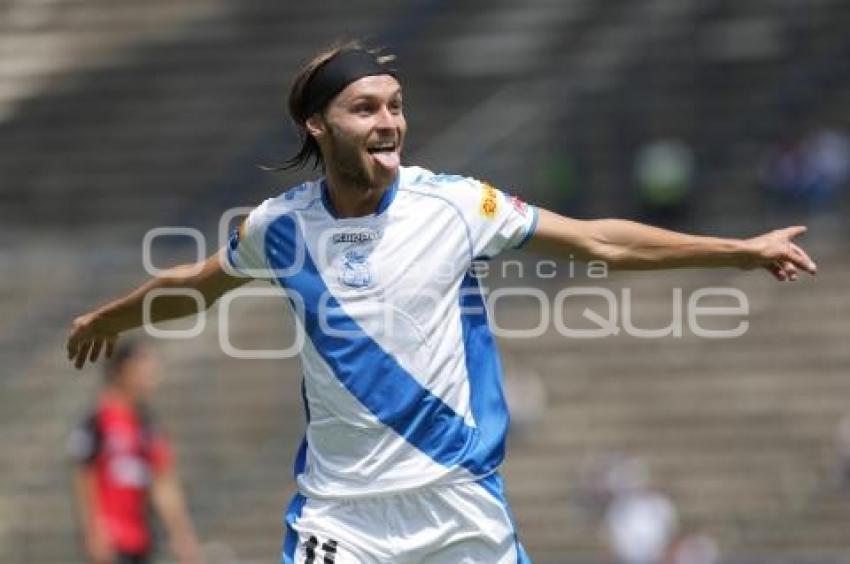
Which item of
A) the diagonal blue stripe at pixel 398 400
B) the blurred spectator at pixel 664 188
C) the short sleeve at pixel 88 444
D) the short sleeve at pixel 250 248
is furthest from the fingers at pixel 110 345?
the blurred spectator at pixel 664 188

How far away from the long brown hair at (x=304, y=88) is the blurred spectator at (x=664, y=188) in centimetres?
1206

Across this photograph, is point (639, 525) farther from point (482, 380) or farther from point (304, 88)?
point (304, 88)

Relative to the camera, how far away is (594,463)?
56.3ft

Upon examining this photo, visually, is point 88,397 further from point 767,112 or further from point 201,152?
point 767,112

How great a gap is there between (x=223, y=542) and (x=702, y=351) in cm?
423

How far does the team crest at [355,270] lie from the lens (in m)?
6.36

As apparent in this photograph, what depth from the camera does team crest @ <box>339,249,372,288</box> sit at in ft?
20.9

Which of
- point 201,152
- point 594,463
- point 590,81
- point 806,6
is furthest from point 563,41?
point 594,463

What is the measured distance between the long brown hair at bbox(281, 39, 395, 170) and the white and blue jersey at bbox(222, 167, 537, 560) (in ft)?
0.61

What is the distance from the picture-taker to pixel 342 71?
637 cm

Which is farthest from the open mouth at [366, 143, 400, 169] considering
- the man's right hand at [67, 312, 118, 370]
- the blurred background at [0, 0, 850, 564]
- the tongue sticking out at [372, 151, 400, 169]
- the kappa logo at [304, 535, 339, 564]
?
the blurred background at [0, 0, 850, 564]

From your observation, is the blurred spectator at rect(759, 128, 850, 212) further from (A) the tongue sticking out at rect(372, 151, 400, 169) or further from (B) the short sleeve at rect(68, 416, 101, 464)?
(A) the tongue sticking out at rect(372, 151, 400, 169)

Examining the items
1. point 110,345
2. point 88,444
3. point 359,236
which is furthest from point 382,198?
point 88,444

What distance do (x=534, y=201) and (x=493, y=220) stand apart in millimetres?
11755
